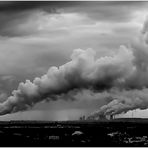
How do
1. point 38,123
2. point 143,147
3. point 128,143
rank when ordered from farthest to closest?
point 38,123 → point 128,143 → point 143,147

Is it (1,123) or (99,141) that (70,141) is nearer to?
(99,141)

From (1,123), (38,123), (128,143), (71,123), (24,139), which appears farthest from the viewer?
(71,123)

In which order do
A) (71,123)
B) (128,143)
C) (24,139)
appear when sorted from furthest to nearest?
(71,123), (24,139), (128,143)

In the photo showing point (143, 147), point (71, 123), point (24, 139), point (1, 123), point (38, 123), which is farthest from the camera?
point (71, 123)

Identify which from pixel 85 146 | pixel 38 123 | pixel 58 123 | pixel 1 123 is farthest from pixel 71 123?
pixel 85 146

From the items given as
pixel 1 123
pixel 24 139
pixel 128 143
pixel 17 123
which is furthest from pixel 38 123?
pixel 128 143

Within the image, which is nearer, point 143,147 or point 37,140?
point 143,147

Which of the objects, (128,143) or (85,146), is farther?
(128,143)

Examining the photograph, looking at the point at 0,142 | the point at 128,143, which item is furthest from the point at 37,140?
the point at 128,143

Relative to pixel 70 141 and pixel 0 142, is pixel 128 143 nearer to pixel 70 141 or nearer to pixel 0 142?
pixel 70 141
